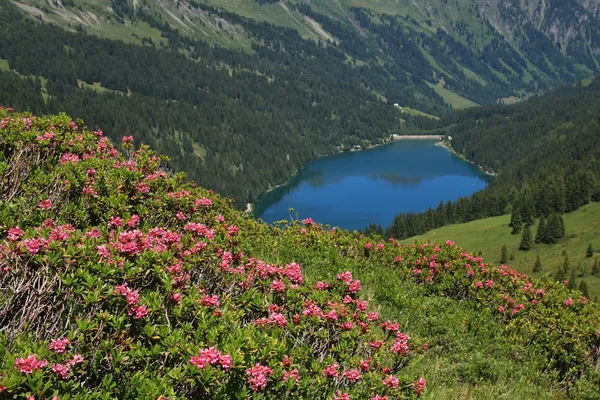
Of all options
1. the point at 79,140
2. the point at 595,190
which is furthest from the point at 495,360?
the point at 595,190

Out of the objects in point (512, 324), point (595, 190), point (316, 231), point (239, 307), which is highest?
point (239, 307)

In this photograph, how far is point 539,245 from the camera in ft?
446

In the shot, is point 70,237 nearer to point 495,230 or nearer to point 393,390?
point 393,390

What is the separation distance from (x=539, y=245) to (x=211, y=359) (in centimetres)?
14716

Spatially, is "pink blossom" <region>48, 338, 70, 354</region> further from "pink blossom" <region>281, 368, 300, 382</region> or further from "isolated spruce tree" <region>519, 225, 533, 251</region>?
"isolated spruce tree" <region>519, 225, 533, 251</region>

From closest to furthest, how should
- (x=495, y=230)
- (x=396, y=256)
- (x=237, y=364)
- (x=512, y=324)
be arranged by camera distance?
(x=237, y=364)
(x=512, y=324)
(x=396, y=256)
(x=495, y=230)

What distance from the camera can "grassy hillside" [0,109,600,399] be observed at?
620 centimetres

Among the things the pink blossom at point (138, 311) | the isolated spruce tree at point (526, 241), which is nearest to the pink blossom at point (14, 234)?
the pink blossom at point (138, 311)

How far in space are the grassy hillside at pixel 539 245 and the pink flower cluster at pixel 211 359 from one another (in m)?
107

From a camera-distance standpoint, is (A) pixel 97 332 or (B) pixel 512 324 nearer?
(A) pixel 97 332

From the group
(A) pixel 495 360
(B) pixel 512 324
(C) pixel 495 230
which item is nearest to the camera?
(A) pixel 495 360

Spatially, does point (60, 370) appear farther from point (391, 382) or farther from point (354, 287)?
point (354, 287)

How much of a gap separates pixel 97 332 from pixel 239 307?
2.80 metres

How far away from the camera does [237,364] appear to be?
616cm
